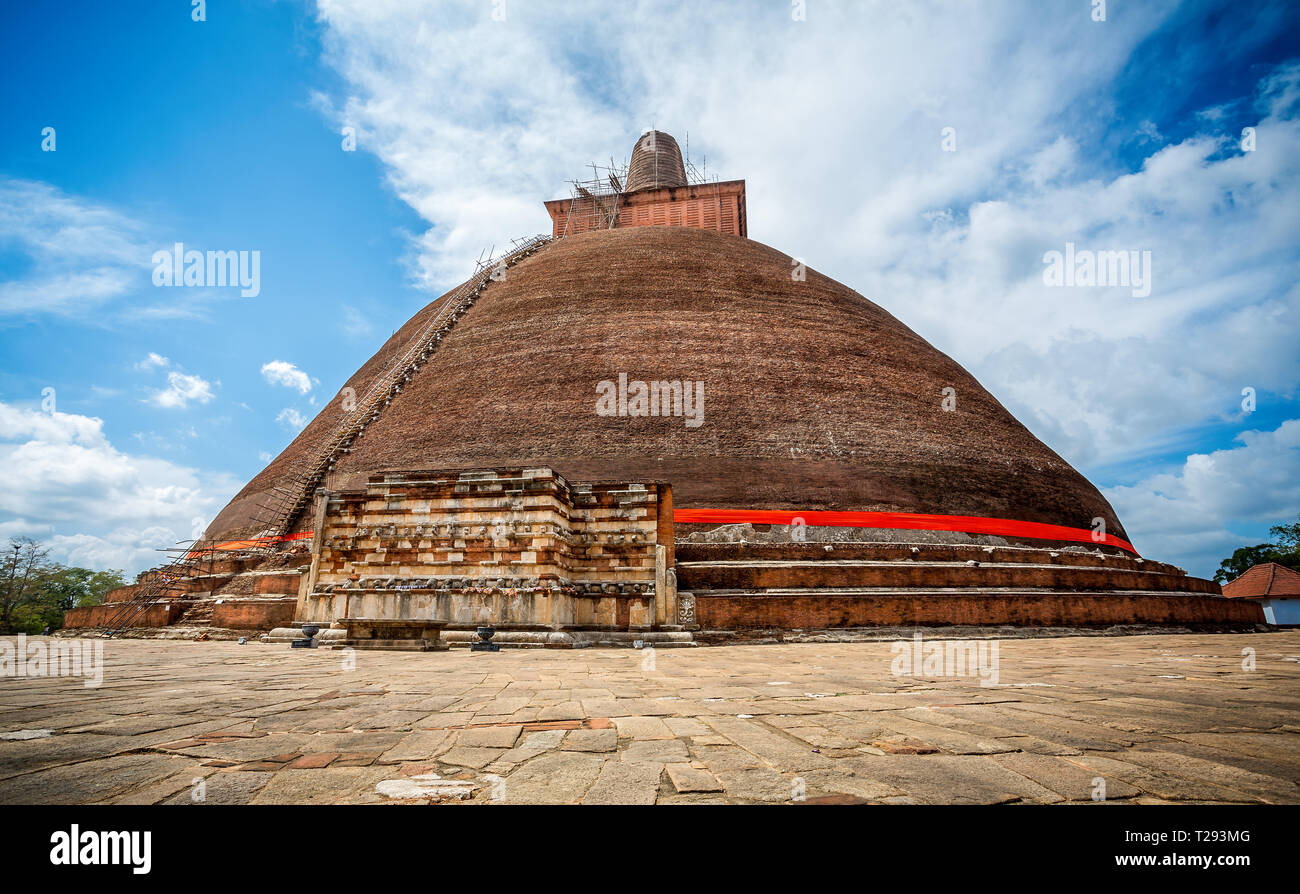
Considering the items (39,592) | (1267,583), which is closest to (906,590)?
(1267,583)

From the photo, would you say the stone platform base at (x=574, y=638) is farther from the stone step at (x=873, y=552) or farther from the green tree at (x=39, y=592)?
the green tree at (x=39, y=592)

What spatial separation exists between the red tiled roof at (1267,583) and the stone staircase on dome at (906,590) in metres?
18.4

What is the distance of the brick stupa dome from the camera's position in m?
14.0

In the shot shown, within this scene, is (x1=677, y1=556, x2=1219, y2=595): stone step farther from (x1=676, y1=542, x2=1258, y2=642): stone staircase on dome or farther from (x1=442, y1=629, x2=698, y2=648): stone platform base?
(x1=442, y1=629, x2=698, y2=648): stone platform base

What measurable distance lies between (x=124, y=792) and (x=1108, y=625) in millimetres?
14245

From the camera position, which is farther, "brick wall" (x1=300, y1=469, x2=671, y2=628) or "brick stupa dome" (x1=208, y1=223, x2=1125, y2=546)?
"brick stupa dome" (x1=208, y1=223, x2=1125, y2=546)

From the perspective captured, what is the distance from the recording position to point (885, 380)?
16.8 meters

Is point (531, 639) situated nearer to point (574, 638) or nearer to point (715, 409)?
point (574, 638)

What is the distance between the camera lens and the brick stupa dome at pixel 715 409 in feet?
45.8

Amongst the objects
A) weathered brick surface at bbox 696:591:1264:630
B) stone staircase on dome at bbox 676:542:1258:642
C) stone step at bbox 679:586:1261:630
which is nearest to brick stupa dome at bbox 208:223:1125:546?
stone staircase on dome at bbox 676:542:1258:642

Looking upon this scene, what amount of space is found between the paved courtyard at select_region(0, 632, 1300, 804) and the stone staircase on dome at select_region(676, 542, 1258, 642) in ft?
20.4

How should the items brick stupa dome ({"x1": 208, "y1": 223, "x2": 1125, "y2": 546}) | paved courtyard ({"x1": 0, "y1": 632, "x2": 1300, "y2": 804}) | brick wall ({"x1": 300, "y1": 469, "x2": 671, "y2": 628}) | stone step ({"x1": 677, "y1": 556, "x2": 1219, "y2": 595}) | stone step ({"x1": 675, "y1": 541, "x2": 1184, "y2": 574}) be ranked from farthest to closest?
brick stupa dome ({"x1": 208, "y1": 223, "x2": 1125, "y2": 546}) < stone step ({"x1": 675, "y1": 541, "x2": 1184, "y2": 574}) < stone step ({"x1": 677, "y1": 556, "x2": 1219, "y2": 595}) < brick wall ({"x1": 300, "y1": 469, "x2": 671, "y2": 628}) < paved courtyard ({"x1": 0, "y1": 632, "x2": 1300, "y2": 804})

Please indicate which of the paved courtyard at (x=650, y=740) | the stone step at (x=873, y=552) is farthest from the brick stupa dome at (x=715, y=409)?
the paved courtyard at (x=650, y=740)
